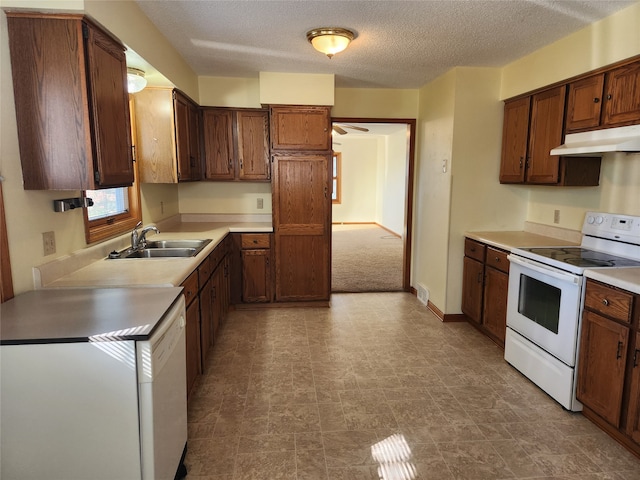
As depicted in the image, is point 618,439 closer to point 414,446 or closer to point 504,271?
point 414,446

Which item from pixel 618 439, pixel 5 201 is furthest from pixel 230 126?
pixel 618 439

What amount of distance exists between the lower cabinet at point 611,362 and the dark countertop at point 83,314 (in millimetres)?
2260

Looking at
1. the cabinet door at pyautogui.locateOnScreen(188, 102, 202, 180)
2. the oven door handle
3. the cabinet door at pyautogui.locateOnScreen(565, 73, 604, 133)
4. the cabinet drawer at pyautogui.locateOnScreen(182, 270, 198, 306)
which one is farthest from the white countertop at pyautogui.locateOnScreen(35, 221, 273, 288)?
the cabinet door at pyautogui.locateOnScreen(565, 73, 604, 133)

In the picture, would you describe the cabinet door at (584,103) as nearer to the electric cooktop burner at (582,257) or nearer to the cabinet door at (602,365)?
the electric cooktop burner at (582,257)

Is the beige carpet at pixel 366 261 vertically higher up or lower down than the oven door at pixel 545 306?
lower down

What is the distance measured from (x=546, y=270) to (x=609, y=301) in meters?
0.45

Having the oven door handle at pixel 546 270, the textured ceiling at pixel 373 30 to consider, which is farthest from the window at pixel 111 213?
the oven door handle at pixel 546 270

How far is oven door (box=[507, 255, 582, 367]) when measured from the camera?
2.35 m

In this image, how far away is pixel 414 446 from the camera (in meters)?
2.11

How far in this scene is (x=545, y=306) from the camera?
2.61 meters

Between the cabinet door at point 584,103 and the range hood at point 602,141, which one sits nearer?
the range hood at point 602,141

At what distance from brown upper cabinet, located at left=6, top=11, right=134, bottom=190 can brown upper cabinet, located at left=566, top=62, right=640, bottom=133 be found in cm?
301

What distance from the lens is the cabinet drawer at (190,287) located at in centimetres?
228

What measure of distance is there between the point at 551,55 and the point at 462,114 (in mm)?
816
